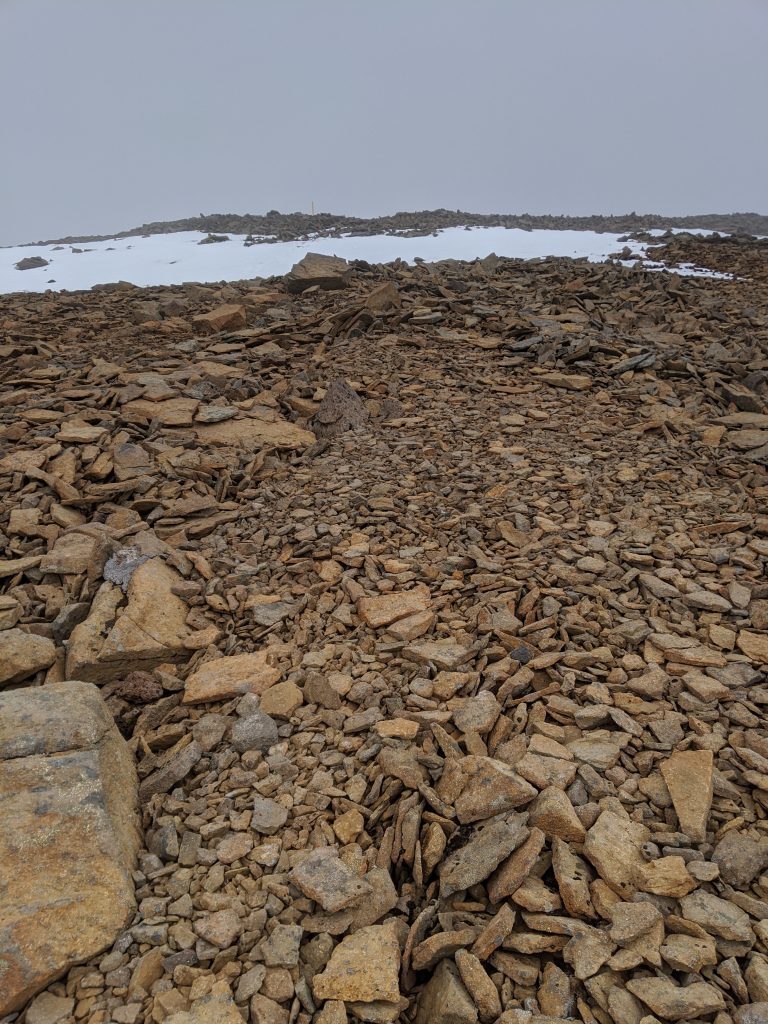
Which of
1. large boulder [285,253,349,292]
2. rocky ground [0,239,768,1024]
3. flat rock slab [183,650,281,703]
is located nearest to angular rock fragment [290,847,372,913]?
rocky ground [0,239,768,1024]

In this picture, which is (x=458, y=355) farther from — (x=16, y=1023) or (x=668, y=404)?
(x=16, y=1023)

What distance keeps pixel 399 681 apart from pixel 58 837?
1677 millimetres

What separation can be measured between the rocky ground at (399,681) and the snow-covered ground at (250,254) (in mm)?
8692

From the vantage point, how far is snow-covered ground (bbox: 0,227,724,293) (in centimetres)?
1490

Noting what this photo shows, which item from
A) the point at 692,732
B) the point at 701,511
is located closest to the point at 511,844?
the point at 692,732

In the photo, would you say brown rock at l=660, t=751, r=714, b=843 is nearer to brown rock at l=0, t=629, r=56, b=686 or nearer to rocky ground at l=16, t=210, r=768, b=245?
brown rock at l=0, t=629, r=56, b=686

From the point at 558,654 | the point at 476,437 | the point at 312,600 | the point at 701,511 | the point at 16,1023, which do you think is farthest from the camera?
the point at 476,437

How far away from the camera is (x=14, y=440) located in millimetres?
5695

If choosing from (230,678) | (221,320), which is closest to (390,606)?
(230,678)

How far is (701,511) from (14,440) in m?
6.12

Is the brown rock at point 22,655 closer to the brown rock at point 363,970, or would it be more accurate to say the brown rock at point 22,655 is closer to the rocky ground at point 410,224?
the brown rock at point 363,970

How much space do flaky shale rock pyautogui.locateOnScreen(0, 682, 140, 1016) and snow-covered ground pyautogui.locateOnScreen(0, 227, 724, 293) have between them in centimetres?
1315

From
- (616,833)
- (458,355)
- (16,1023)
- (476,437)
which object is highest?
(458,355)

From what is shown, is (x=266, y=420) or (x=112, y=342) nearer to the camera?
(x=266, y=420)
